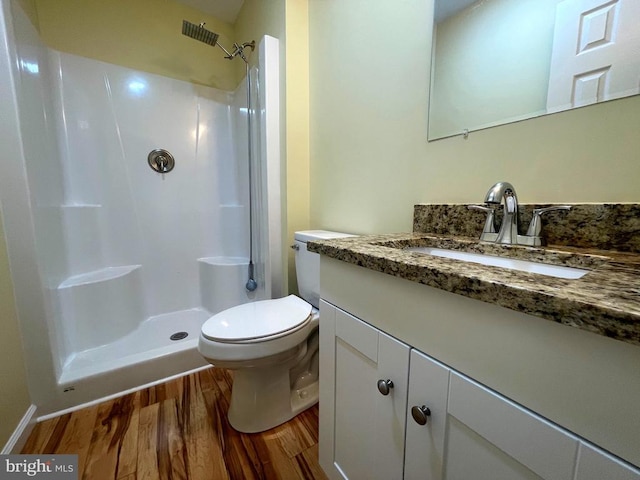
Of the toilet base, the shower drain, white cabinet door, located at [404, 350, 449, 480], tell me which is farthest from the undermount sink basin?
the shower drain

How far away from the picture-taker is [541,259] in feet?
1.89

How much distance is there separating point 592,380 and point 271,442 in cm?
105

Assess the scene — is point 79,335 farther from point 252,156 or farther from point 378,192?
point 378,192

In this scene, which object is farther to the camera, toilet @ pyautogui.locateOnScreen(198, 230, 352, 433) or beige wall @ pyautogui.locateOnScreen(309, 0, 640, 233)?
toilet @ pyautogui.locateOnScreen(198, 230, 352, 433)

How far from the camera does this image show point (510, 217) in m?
0.65

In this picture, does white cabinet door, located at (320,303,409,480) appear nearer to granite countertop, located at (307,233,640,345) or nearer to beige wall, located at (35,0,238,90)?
granite countertop, located at (307,233,640,345)

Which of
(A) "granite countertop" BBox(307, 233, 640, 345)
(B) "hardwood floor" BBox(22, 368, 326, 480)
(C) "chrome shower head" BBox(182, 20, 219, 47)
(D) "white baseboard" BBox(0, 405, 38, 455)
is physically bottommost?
(B) "hardwood floor" BBox(22, 368, 326, 480)

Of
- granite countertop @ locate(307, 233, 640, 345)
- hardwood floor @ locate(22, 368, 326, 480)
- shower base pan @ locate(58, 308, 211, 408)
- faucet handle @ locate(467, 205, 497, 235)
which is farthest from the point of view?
shower base pan @ locate(58, 308, 211, 408)

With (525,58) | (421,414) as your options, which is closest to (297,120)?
(525,58)

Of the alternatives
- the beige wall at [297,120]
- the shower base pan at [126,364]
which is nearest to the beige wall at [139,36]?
the beige wall at [297,120]

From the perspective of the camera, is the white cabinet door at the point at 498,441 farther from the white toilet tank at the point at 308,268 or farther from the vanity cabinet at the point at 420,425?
the white toilet tank at the point at 308,268

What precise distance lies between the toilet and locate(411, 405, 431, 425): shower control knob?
1.81 ft

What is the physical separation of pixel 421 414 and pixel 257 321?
0.68m

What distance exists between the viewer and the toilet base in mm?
1012
